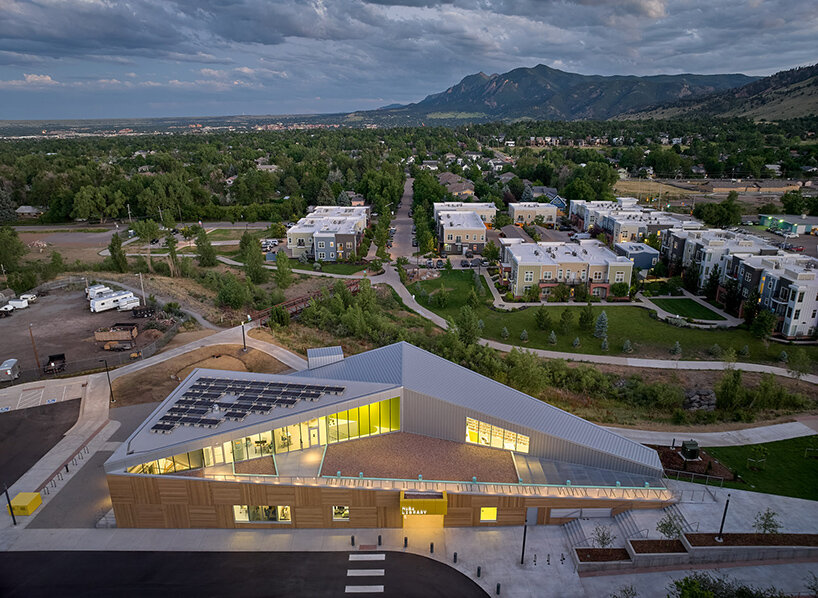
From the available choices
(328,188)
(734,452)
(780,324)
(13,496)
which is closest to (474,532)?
(734,452)

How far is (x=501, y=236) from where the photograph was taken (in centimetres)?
7894

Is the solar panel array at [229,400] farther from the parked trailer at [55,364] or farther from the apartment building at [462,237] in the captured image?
the apartment building at [462,237]

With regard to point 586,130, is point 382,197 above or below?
below

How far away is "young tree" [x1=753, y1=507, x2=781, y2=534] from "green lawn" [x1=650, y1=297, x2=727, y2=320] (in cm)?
3200

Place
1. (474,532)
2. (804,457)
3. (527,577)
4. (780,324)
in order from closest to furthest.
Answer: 1. (527,577)
2. (474,532)
3. (804,457)
4. (780,324)

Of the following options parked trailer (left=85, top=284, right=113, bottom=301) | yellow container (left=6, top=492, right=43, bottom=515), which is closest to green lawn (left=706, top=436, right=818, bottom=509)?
yellow container (left=6, top=492, right=43, bottom=515)

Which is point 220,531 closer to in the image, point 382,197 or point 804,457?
point 804,457

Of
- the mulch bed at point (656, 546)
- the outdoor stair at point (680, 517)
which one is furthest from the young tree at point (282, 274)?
the mulch bed at point (656, 546)

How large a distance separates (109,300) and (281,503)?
117 feet

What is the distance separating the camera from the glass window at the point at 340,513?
22.2 meters

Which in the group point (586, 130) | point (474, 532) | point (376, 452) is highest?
point (586, 130)

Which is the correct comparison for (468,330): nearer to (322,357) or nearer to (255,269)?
(322,357)

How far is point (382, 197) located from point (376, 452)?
81630mm

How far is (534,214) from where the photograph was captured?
294ft
